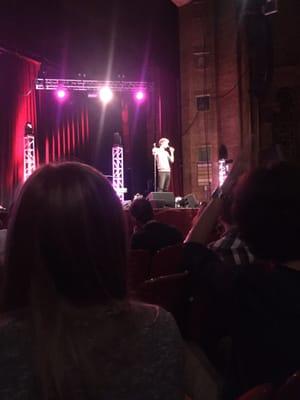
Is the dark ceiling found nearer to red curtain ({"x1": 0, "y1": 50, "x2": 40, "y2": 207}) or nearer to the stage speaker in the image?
red curtain ({"x1": 0, "y1": 50, "x2": 40, "y2": 207})

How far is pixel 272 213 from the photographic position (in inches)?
50.4

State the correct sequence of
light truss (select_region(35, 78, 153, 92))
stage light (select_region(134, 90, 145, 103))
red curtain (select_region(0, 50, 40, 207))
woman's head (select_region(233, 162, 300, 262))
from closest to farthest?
woman's head (select_region(233, 162, 300, 262)) < red curtain (select_region(0, 50, 40, 207)) < light truss (select_region(35, 78, 153, 92)) < stage light (select_region(134, 90, 145, 103))

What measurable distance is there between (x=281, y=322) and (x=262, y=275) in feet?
0.41

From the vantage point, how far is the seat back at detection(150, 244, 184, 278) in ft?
10.3

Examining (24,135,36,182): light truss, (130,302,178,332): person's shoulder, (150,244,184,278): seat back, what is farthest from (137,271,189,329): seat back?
(24,135,36,182): light truss

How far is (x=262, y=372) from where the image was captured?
4.15ft

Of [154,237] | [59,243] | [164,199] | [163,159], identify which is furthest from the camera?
[163,159]

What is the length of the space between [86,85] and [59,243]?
1090cm

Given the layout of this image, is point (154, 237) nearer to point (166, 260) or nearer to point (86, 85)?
point (166, 260)

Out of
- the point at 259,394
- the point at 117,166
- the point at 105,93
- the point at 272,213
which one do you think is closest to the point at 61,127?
the point at 105,93

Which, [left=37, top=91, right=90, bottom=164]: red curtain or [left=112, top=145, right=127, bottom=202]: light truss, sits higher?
[left=37, top=91, right=90, bottom=164]: red curtain

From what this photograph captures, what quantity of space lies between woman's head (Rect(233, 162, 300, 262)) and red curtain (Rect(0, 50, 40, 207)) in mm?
9268

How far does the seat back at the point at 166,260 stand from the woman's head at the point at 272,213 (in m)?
1.80

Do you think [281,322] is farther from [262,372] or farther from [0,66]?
[0,66]
